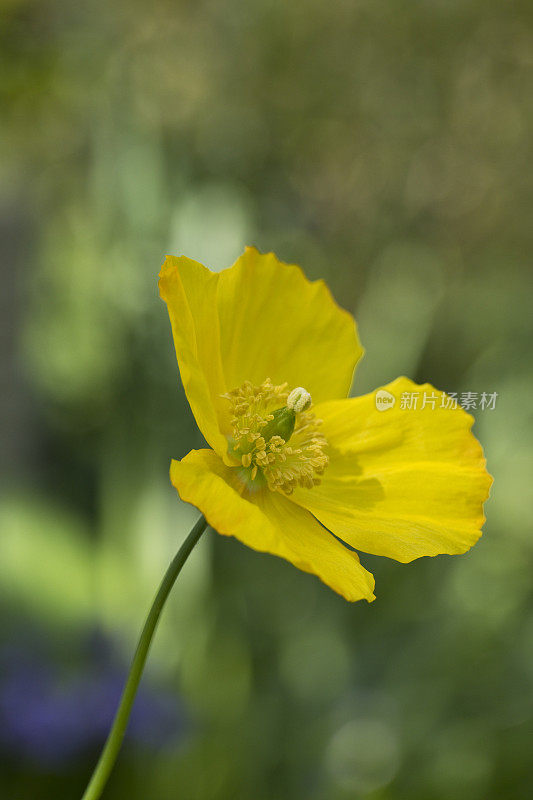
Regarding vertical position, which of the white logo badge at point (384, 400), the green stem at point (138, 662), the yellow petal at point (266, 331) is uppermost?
the yellow petal at point (266, 331)

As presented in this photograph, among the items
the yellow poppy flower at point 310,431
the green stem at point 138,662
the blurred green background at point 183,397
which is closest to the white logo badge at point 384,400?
the yellow poppy flower at point 310,431

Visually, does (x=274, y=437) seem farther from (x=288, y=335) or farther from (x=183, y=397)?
(x=183, y=397)

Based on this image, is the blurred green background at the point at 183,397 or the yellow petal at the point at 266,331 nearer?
the yellow petal at the point at 266,331

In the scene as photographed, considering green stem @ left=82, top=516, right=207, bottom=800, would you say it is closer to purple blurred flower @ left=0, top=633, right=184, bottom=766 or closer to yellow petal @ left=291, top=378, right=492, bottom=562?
yellow petal @ left=291, top=378, right=492, bottom=562

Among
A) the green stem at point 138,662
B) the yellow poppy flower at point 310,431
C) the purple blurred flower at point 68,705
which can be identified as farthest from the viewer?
the purple blurred flower at point 68,705

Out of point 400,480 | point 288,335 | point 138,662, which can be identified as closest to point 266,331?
point 288,335

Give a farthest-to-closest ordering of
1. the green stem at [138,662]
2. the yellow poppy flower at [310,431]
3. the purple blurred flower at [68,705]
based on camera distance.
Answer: the purple blurred flower at [68,705]
the yellow poppy flower at [310,431]
the green stem at [138,662]

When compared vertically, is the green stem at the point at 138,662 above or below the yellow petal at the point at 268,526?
below

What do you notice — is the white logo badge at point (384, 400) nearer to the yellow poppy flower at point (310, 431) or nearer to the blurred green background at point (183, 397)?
the yellow poppy flower at point (310, 431)
